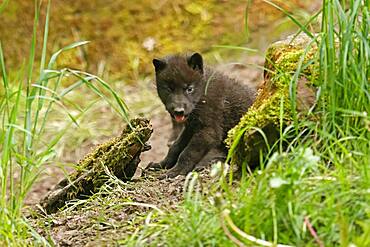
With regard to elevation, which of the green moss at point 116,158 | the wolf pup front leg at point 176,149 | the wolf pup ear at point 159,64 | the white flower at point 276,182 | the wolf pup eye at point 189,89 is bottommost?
the wolf pup front leg at point 176,149

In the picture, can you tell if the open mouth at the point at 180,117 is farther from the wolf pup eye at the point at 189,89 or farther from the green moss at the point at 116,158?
the green moss at the point at 116,158

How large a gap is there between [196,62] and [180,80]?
0.19m

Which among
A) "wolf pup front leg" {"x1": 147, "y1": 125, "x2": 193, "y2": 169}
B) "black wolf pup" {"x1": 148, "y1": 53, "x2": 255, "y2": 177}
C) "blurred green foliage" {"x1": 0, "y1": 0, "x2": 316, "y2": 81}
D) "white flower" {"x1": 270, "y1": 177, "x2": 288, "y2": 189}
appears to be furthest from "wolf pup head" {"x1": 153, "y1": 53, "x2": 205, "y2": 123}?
"blurred green foliage" {"x1": 0, "y1": 0, "x2": 316, "y2": 81}

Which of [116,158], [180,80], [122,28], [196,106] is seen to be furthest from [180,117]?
[122,28]

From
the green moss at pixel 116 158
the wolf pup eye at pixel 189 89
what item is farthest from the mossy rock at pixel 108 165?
the wolf pup eye at pixel 189 89

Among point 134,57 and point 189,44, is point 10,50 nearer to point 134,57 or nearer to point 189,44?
point 134,57

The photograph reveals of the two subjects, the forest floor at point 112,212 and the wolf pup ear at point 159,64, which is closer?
the forest floor at point 112,212

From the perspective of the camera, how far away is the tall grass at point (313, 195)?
11.6 feet

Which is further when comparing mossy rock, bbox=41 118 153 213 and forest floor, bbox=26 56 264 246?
mossy rock, bbox=41 118 153 213

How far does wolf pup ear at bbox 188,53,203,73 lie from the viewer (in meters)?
6.34

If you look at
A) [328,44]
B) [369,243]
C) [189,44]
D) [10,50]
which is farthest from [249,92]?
[10,50]

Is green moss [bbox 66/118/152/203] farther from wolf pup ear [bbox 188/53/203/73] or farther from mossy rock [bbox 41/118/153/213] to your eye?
wolf pup ear [bbox 188/53/203/73]

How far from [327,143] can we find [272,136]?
0.53 m

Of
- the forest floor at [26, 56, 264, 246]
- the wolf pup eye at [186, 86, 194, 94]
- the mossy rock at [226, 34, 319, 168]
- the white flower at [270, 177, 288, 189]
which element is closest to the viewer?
the white flower at [270, 177, 288, 189]
